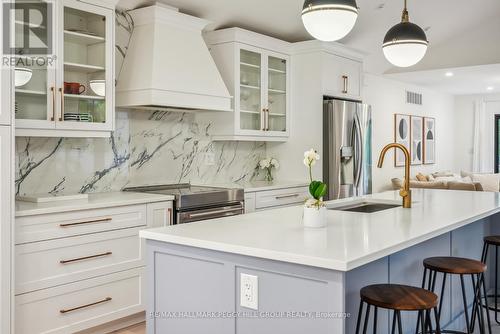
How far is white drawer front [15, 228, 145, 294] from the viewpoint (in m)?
2.98

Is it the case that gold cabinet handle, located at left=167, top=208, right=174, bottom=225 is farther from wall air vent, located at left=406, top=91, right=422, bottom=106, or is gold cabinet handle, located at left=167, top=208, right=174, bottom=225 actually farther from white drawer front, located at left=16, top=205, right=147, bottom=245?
wall air vent, located at left=406, top=91, right=422, bottom=106

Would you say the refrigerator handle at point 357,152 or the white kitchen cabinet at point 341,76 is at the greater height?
the white kitchen cabinet at point 341,76

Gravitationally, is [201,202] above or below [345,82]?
below

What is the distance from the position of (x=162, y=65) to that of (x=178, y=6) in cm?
77

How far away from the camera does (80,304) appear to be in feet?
10.8

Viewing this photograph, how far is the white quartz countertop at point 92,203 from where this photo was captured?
3.02m

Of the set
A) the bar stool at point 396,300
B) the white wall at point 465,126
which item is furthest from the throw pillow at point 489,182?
the bar stool at point 396,300

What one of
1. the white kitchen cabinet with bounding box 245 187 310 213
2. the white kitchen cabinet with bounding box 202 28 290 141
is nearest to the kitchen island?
the white kitchen cabinet with bounding box 245 187 310 213

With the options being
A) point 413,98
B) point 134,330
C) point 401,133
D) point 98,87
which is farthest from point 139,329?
point 413,98

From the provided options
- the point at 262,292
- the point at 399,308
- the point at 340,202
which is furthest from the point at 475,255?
the point at 262,292

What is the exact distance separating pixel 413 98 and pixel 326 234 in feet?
24.0

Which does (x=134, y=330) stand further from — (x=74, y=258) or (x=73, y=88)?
(x=73, y=88)

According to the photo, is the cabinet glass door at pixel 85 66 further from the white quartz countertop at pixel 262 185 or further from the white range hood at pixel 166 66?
the white quartz countertop at pixel 262 185

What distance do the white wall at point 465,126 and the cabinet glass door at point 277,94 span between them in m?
6.49
